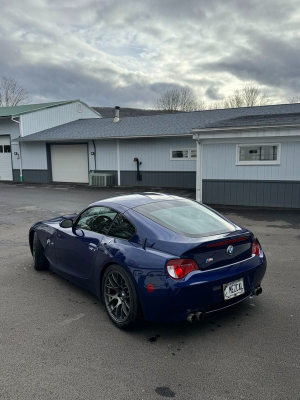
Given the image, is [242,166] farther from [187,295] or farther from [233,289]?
[187,295]

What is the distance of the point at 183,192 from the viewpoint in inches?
627

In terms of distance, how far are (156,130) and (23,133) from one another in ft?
31.3

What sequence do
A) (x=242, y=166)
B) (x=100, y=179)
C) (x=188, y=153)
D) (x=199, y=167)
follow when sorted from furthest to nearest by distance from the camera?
1. (x=100, y=179)
2. (x=188, y=153)
3. (x=199, y=167)
4. (x=242, y=166)

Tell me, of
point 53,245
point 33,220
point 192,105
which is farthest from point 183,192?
point 192,105

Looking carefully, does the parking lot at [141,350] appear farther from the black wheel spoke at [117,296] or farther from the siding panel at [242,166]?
the siding panel at [242,166]

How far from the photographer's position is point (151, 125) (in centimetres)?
1938

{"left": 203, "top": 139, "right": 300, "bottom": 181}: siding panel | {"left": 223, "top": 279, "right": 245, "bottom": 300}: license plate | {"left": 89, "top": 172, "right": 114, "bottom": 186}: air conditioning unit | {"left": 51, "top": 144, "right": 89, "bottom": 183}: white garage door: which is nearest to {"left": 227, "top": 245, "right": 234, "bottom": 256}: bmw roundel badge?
{"left": 223, "top": 279, "right": 245, "bottom": 300}: license plate

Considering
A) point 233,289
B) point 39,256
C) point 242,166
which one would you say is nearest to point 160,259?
point 233,289

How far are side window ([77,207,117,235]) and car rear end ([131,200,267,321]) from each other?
0.46 m

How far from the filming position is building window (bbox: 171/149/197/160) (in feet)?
55.4

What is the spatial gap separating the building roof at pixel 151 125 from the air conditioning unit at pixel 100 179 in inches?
86.2

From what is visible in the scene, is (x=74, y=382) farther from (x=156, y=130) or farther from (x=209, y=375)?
(x=156, y=130)

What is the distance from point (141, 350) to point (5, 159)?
74.7 ft

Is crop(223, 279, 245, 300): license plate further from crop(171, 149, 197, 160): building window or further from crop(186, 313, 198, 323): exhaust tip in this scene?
crop(171, 149, 197, 160): building window
